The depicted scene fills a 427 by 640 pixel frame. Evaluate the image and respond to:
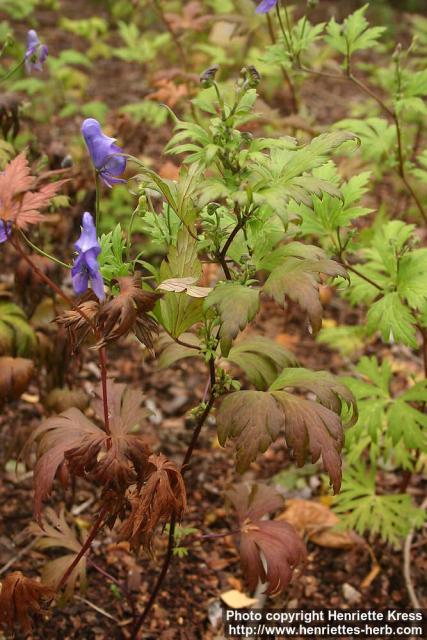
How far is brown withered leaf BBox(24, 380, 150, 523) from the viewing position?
5.19 ft

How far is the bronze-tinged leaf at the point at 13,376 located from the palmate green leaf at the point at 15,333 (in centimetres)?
6

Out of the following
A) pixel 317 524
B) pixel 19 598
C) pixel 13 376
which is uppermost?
pixel 13 376

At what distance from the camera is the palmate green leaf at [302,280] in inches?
59.2

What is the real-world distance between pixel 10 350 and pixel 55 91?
280 cm

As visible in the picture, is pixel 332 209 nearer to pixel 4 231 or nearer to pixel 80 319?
pixel 80 319

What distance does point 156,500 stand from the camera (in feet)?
5.36

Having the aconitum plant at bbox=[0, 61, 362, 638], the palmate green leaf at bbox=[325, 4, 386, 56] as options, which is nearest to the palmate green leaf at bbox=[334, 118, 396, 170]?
the palmate green leaf at bbox=[325, 4, 386, 56]

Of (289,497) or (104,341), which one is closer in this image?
(104,341)

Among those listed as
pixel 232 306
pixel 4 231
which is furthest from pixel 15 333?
pixel 232 306

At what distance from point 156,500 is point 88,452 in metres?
0.20

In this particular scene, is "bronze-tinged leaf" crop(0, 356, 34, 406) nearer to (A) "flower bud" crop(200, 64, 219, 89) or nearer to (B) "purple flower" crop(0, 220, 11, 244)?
(B) "purple flower" crop(0, 220, 11, 244)

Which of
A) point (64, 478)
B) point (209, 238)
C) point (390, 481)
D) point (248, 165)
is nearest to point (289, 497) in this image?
point (390, 481)

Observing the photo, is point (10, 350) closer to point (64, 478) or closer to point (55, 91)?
point (64, 478)

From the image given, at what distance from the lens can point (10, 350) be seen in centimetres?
234
